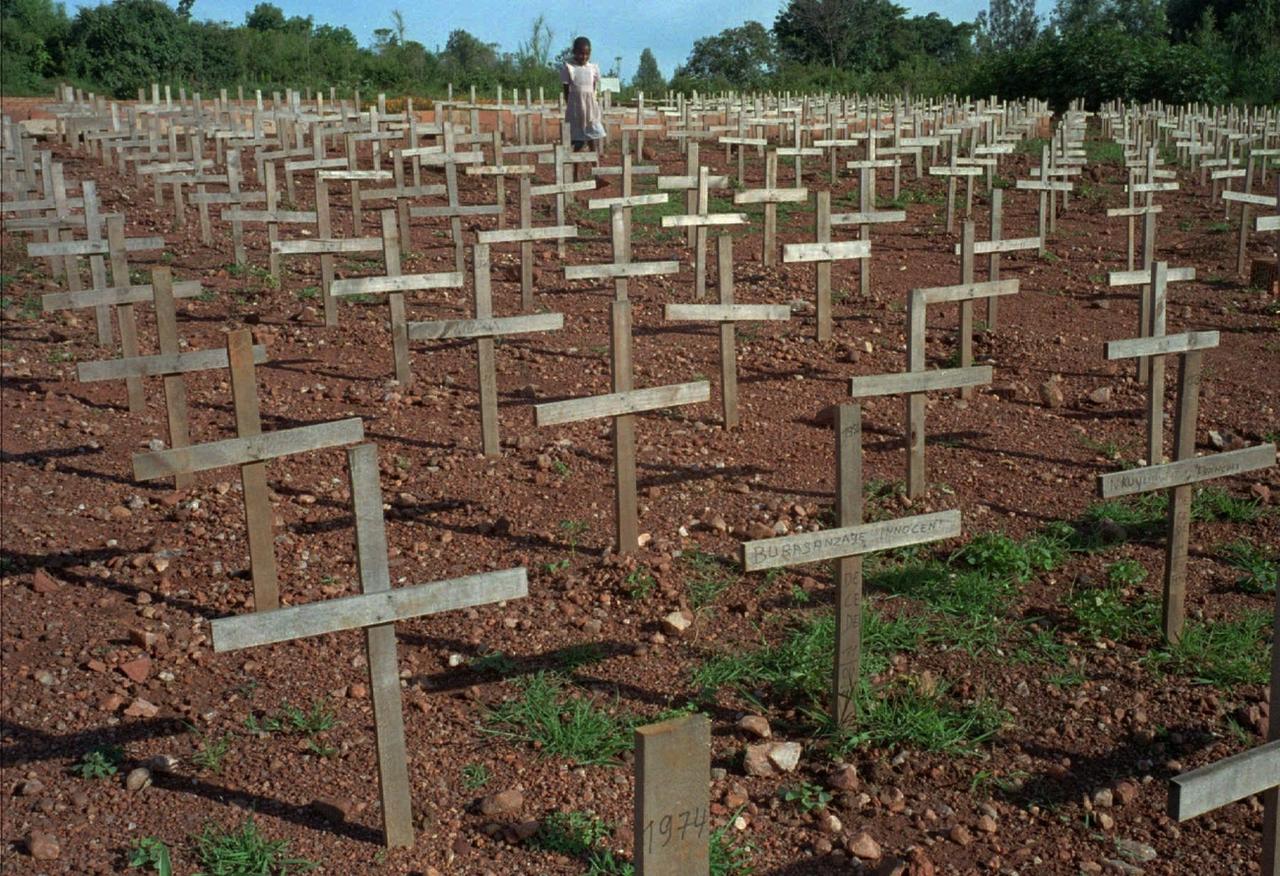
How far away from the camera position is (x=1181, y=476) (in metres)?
5.38

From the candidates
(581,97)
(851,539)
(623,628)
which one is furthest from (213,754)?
(581,97)

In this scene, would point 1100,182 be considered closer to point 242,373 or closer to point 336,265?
point 336,265

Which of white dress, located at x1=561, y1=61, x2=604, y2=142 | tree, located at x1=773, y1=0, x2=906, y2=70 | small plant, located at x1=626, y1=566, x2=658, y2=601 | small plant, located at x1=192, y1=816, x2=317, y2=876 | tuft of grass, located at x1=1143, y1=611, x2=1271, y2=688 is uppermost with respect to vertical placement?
tree, located at x1=773, y1=0, x2=906, y2=70

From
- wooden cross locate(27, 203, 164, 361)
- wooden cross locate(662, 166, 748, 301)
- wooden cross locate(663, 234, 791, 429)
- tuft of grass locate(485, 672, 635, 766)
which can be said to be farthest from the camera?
wooden cross locate(662, 166, 748, 301)

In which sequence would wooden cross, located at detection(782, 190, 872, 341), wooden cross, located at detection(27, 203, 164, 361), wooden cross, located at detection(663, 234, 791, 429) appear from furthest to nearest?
wooden cross, located at detection(782, 190, 872, 341) → wooden cross, located at detection(27, 203, 164, 361) → wooden cross, located at detection(663, 234, 791, 429)

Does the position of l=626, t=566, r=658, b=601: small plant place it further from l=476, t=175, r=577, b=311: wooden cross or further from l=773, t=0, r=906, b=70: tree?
l=773, t=0, r=906, b=70: tree

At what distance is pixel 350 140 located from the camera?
671 inches

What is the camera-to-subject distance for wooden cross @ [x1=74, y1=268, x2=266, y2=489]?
6582mm

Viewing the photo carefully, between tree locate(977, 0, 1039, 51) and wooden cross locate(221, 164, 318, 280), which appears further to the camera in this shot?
tree locate(977, 0, 1039, 51)

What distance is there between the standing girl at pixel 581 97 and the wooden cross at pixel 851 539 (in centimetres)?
1376

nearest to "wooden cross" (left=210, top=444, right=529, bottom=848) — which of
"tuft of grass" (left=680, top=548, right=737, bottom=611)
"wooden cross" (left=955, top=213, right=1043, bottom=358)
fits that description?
"tuft of grass" (left=680, top=548, right=737, bottom=611)

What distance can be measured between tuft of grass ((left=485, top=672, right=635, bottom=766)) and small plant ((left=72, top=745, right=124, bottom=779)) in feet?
4.12

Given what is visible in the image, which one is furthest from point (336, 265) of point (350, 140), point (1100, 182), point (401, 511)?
point (1100, 182)

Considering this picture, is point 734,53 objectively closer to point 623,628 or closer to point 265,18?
point 265,18
